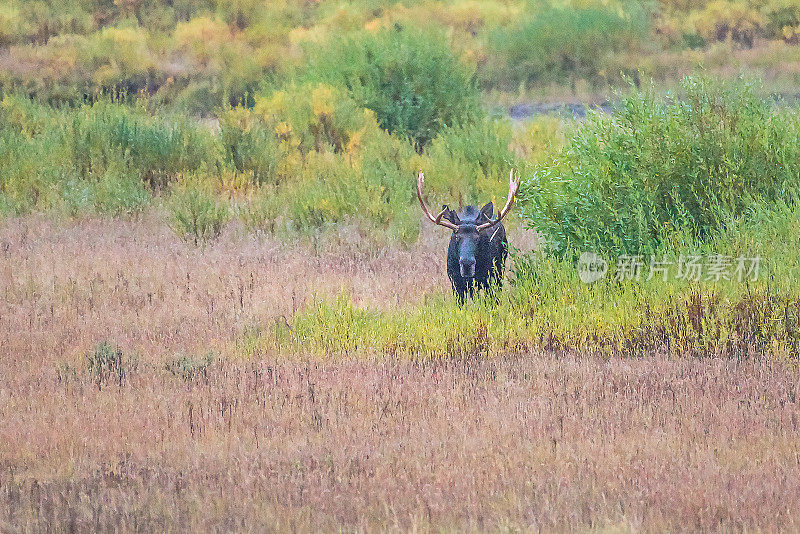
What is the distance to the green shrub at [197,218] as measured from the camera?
47.6 ft

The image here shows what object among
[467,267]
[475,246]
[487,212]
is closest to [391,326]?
[467,267]

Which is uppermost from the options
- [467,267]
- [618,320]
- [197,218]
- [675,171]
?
[675,171]

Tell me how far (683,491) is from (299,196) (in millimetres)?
10299

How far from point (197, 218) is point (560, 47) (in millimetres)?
25344

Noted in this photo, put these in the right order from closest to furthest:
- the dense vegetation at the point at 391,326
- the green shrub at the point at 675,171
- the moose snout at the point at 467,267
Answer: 1. the dense vegetation at the point at 391,326
2. the moose snout at the point at 467,267
3. the green shrub at the point at 675,171

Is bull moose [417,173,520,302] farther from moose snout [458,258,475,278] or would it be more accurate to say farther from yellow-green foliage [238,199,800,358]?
yellow-green foliage [238,199,800,358]

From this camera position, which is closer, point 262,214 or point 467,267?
point 467,267

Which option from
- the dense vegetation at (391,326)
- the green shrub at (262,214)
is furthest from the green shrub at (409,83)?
the green shrub at (262,214)

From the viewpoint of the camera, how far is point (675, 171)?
10.1 m

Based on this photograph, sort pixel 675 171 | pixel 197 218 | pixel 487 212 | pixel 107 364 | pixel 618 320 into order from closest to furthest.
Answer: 1. pixel 107 364
2. pixel 618 320
3. pixel 487 212
4. pixel 675 171
5. pixel 197 218

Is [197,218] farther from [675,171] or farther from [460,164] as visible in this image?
[675,171]

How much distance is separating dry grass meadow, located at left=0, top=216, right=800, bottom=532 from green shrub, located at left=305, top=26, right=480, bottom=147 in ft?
38.1

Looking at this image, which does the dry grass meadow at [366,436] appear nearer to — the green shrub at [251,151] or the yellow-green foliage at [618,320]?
the yellow-green foliage at [618,320]

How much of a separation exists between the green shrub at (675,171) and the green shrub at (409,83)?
35.9 feet
